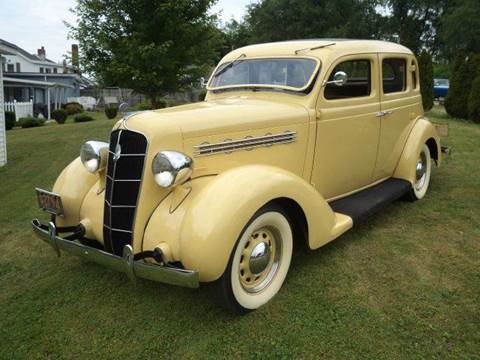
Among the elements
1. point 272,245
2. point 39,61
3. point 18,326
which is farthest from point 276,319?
point 39,61

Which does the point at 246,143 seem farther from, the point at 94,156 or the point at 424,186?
the point at 424,186

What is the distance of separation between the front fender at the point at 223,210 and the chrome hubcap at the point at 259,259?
31 centimetres

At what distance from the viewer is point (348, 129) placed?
4.06 m

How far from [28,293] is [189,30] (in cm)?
1013

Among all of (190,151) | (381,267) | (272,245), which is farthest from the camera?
(381,267)

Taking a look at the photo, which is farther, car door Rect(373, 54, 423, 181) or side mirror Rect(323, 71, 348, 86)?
car door Rect(373, 54, 423, 181)

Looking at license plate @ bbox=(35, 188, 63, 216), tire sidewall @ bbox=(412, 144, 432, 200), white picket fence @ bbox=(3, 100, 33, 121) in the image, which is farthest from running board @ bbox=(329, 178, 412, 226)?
white picket fence @ bbox=(3, 100, 33, 121)

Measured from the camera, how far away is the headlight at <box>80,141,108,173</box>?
10.7 feet

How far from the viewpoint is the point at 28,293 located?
3.36 meters

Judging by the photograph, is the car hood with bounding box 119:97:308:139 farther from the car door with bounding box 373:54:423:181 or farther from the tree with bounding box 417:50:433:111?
the tree with bounding box 417:50:433:111

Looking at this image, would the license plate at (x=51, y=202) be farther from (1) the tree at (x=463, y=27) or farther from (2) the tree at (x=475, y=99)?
(1) the tree at (x=463, y=27)

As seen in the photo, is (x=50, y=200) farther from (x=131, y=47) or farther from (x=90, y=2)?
(x=90, y=2)

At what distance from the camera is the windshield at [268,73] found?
Answer: 3869 millimetres

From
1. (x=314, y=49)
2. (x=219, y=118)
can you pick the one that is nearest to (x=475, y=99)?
(x=314, y=49)
